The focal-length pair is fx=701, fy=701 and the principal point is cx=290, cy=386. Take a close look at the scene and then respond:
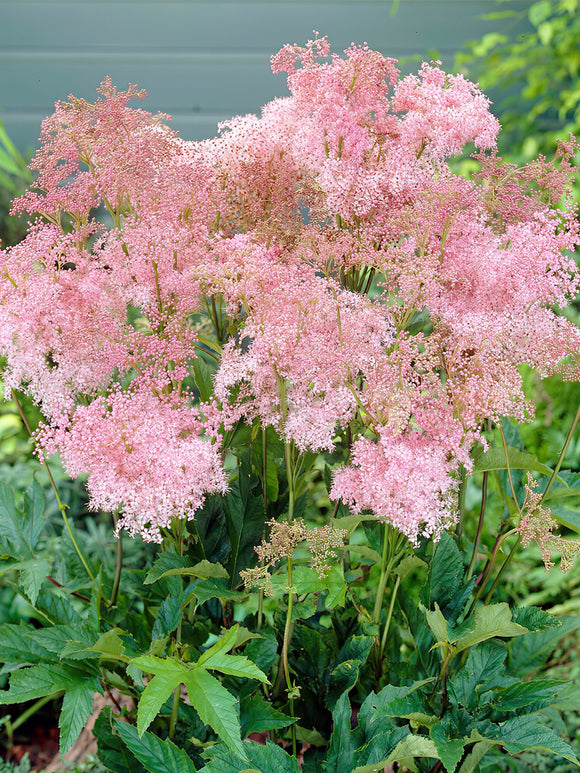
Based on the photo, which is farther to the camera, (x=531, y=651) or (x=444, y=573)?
(x=531, y=651)

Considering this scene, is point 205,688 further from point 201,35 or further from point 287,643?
point 201,35

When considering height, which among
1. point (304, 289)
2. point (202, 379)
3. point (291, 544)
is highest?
point (304, 289)

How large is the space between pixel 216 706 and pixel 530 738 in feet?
1.06

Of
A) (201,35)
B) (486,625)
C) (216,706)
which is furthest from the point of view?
(201,35)

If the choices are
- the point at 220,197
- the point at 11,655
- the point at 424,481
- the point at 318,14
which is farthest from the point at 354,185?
the point at 318,14

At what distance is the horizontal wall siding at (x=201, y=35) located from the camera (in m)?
2.72

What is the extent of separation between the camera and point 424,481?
57cm

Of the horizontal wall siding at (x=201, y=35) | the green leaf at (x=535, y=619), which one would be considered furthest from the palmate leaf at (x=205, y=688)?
the horizontal wall siding at (x=201, y=35)

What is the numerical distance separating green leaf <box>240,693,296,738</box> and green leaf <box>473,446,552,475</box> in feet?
1.06

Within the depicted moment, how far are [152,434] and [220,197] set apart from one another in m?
0.28

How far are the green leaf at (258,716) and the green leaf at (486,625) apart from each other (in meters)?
0.20

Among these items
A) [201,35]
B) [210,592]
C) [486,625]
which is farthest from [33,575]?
[201,35]

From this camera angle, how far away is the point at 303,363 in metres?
0.62

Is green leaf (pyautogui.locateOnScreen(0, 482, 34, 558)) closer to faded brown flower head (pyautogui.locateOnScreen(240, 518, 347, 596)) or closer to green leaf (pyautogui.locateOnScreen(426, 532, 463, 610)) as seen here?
faded brown flower head (pyautogui.locateOnScreen(240, 518, 347, 596))
